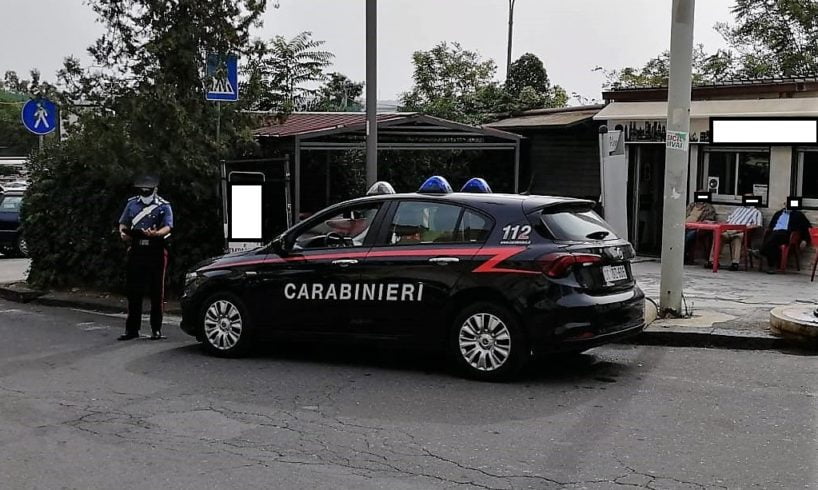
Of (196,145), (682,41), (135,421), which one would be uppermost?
(682,41)

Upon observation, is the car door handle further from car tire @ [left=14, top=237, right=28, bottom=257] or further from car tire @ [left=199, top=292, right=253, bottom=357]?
car tire @ [left=14, top=237, right=28, bottom=257]

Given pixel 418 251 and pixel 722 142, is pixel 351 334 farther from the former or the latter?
pixel 722 142

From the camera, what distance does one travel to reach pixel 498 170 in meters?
18.9

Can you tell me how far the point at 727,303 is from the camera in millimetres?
11250

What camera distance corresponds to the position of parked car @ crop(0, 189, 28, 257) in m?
20.9

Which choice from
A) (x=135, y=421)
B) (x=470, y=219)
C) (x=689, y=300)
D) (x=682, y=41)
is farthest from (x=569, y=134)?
(x=135, y=421)

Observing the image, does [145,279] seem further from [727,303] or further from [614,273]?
[727,303]

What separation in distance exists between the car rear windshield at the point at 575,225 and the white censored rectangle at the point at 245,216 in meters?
5.03

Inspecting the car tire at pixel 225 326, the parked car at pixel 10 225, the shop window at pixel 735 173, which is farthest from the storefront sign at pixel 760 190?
the parked car at pixel 10 225

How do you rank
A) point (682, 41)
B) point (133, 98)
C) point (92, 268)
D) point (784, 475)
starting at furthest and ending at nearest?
point (92, 268), point (133, 98), point (682, 41), point (784, 475)

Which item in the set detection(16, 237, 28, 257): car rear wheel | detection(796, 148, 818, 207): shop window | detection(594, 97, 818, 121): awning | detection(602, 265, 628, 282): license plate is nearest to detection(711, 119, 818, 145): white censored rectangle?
detection(594, 97, 818, 121): awning

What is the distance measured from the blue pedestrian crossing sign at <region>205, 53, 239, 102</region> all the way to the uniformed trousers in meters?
3.12

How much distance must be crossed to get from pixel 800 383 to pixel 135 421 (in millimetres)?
5015

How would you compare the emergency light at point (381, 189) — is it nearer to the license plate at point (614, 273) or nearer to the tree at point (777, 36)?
the license plate at point (614, 273)
